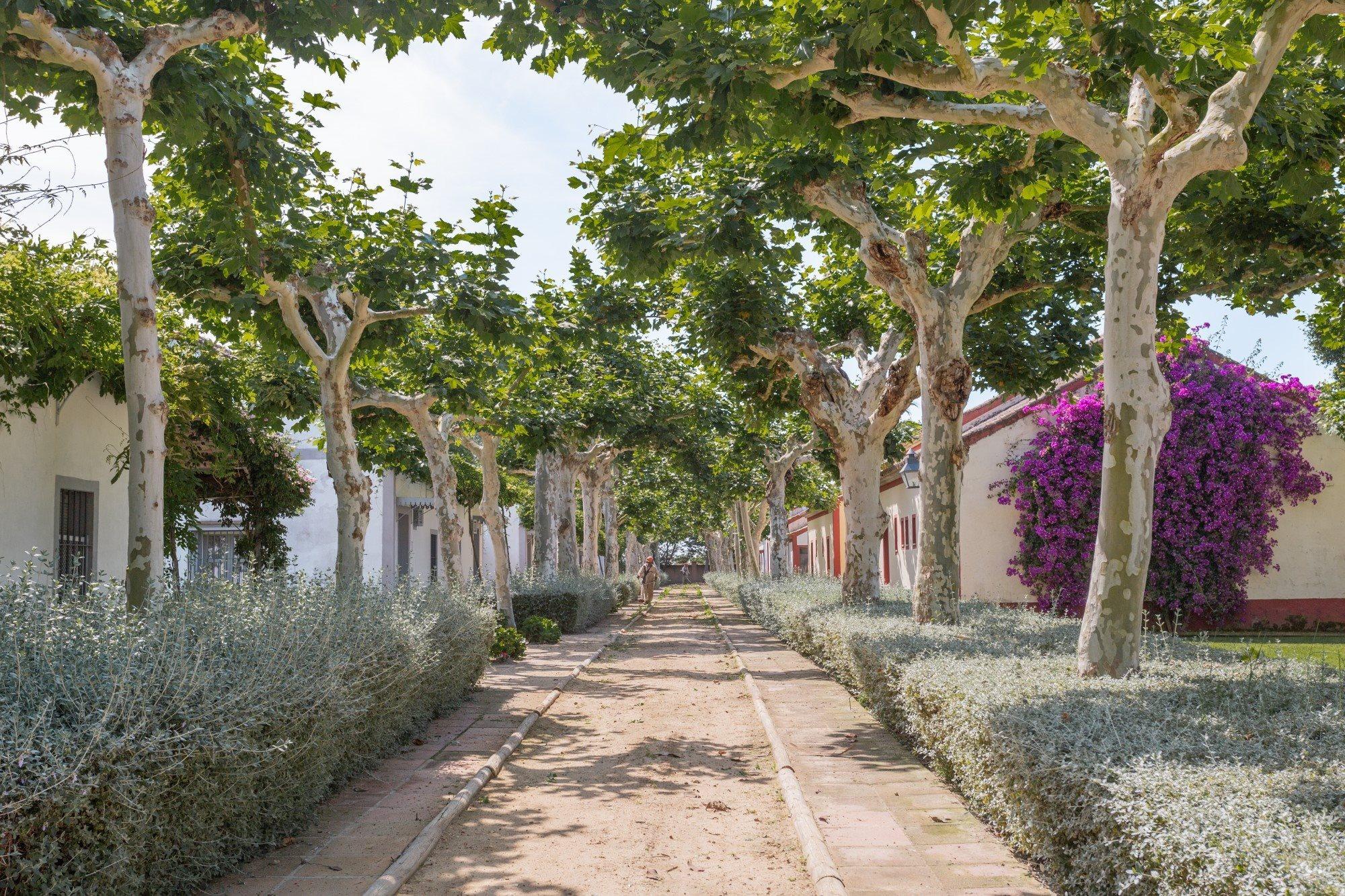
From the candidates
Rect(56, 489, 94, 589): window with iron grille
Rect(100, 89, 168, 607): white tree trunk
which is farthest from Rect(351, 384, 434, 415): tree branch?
Rect(100, 89, 168, 607): white tree trunk

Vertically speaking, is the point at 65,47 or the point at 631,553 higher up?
the point at 65,47

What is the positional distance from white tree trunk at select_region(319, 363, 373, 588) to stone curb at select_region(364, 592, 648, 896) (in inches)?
108

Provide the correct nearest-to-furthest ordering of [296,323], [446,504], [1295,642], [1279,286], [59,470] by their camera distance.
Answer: [59,470], [1279,286], [296,323], [1295,642], [446,504]

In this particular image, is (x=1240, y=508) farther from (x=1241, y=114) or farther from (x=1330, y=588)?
(x=1241, y=114)

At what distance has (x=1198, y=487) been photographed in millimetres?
17672

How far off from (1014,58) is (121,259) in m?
6.29

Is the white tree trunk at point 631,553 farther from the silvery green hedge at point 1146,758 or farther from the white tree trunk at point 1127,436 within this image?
the white tree trunk at point 1127,436

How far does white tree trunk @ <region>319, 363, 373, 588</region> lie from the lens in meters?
10.7

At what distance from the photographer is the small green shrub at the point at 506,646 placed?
15.4 meters

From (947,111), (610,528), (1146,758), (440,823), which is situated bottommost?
(440,823)

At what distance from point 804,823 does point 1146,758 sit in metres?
2.32

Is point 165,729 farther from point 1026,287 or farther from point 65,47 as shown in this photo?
point 1026,287

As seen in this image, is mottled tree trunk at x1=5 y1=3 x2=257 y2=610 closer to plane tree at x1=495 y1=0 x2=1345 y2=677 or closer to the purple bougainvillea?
plane tree at x1=495 y1=0 x2=1345 y2=677


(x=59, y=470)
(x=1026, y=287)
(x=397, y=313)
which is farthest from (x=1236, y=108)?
(x=59, y=470)
